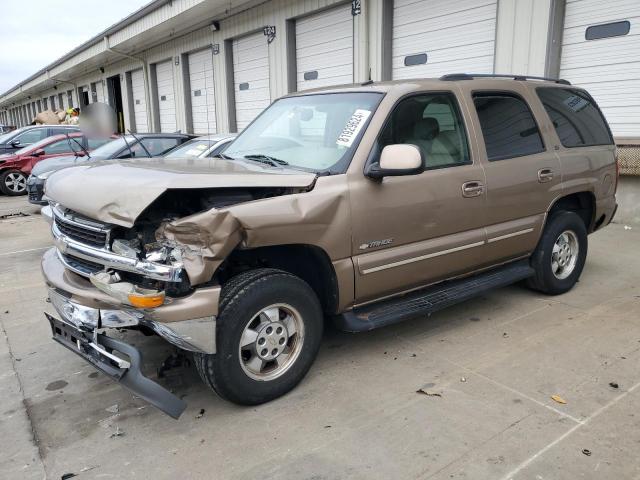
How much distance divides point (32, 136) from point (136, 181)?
1435 cm

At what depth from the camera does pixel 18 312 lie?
509 centimetres

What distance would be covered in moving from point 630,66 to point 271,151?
6662mm

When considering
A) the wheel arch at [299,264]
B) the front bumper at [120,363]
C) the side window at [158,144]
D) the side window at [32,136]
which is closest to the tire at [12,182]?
the side window at [32,136]

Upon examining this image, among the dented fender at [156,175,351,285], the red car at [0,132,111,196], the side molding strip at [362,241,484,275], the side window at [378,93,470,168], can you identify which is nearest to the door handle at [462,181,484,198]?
the side window at [378,93,470,168]

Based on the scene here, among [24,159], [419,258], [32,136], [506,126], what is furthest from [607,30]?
[32,136]

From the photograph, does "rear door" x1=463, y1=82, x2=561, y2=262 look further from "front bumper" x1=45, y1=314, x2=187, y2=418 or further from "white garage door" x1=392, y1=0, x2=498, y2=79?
"white garage door" x1=392, y1=0, x2=498, y2=79

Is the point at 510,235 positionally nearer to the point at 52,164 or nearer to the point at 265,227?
the point at 265,227

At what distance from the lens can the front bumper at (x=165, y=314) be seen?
2807mm

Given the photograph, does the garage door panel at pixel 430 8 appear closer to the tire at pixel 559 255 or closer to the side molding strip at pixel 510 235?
the tire at pixel 559 255

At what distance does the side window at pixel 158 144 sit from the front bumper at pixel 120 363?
7.42 metres

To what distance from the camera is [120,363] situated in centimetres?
286

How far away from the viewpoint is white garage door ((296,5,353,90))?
1226 centimetres

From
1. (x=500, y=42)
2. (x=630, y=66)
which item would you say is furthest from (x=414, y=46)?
(x=630, y=66)

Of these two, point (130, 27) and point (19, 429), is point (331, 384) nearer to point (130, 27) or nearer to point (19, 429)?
point (19, 429)
